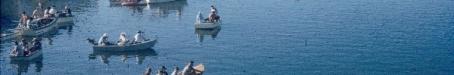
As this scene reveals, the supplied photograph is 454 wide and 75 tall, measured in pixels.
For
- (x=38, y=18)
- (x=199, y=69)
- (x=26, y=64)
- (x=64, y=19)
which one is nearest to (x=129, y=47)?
(x=26, y=64)

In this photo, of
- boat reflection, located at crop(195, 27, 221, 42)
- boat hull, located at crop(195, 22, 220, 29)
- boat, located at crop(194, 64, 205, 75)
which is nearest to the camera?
boat, located at crop(194, 64, 205, 75)

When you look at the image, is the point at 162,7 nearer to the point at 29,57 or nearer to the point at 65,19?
the point at 65,19

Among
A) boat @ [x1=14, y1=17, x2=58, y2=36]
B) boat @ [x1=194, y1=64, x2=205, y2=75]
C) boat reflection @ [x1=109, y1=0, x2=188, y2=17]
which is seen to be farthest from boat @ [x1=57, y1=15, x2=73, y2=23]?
boat @ [x1=194, y1=64, x2=205, y2=75]

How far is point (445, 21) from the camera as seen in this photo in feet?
268

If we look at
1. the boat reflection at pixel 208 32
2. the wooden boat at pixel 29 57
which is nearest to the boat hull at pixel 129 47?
the wooden boat at pixel 29 57

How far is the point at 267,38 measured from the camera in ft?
242

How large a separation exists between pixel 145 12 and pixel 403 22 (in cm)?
2732

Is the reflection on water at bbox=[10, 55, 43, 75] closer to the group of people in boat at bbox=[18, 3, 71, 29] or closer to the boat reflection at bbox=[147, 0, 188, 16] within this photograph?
the group of people in boat at bbox=[18, 3, 71, 29]

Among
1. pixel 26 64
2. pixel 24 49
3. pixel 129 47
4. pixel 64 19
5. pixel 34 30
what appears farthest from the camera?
pixel 64 19

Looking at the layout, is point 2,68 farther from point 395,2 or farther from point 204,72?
point 395,2

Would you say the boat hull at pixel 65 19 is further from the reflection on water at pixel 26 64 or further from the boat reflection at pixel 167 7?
the reflection on water at pixel 26 64

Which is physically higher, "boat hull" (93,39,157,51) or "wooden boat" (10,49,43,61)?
"boat hull" (93,39,157,51)

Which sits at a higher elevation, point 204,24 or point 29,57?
point 204,24

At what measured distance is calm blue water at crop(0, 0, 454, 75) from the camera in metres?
61.9
